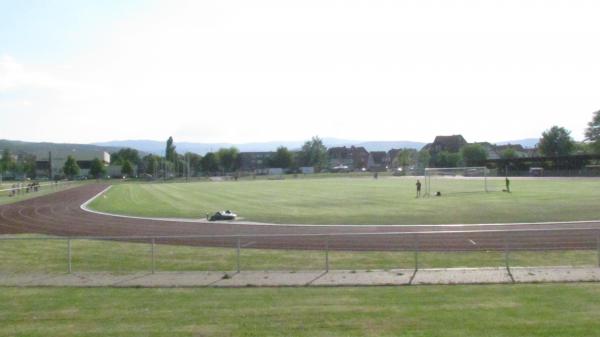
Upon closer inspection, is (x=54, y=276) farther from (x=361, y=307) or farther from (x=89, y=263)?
(x=361, y=307)

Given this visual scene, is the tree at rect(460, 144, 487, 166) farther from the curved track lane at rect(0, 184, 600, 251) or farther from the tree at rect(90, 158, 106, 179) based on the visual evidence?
the curved track lane at rect(0, 184, 600, 251)

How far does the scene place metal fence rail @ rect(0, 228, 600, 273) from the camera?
19250 millimetres

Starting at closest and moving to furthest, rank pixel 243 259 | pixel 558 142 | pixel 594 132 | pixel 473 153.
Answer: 1. pixel 243 259
2. pixel 594 132
3. pixel 558 142
4. pixel 473 153

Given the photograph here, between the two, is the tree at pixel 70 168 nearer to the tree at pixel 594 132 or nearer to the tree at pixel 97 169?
the tree at pixel 97 169

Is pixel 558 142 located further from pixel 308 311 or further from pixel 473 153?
pixel 308 311

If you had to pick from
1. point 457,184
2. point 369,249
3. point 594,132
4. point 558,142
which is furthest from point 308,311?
point 558,142

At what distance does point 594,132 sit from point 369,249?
5733 inches

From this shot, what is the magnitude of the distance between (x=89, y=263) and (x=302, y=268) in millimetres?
7618

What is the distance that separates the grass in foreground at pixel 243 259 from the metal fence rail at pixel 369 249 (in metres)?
0.03

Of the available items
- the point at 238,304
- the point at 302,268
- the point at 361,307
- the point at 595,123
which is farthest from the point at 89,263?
the point at 595,123

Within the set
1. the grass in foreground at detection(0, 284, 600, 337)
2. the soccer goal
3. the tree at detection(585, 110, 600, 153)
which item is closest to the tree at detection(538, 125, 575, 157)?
the tree at detection(585, 110, 600, 153)

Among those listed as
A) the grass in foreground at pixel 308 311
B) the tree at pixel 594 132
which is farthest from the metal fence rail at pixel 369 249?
the tree at pixel 594 132

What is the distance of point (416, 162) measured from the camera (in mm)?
199750

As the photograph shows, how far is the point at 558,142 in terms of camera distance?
166500mm
